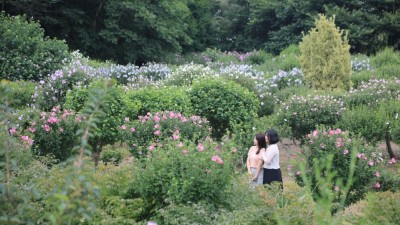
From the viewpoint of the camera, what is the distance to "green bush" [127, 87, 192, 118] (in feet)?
30.1

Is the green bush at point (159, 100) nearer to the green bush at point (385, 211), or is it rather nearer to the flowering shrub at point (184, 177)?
the flowering shrub at point (184, 177)

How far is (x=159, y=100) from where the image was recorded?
9.27m

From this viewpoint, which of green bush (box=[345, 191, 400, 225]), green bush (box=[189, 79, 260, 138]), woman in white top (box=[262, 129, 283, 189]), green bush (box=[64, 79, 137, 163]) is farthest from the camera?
green bush (box=[189, 79, 260, 138])

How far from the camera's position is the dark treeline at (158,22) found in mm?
22031

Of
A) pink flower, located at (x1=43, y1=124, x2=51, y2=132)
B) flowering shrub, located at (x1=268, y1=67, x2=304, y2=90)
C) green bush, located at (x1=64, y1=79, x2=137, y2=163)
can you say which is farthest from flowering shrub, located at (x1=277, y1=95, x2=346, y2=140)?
flowering shrub, located at (x1=268, y1=67, x2=304, y2=90)

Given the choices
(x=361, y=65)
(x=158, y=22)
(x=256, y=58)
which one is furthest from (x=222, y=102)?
(x=256, y=58)

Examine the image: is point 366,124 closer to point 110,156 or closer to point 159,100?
point 159,100

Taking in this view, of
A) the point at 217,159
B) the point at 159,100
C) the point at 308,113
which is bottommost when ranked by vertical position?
the point at 159,100

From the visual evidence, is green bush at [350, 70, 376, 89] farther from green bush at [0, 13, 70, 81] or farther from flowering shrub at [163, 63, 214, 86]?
green bush at [0, 13, 70, 81]

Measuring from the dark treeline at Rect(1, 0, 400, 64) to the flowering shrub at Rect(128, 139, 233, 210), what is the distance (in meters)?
16.6

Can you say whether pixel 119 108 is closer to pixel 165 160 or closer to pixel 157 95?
pixel 157 95

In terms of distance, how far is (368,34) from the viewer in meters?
23.8

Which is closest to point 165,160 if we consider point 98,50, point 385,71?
point 385,71

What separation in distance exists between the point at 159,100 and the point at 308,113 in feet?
9.20
